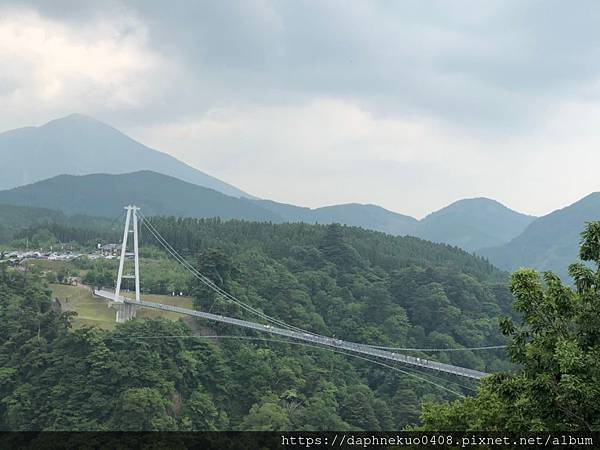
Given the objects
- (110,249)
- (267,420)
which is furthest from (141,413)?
(110,249)

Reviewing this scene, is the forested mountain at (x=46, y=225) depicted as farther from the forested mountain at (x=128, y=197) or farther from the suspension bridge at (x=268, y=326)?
the forested mountain at (x=128, y=197)

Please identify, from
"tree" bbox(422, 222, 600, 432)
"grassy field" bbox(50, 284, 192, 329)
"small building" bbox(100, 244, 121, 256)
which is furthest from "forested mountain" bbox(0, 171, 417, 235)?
"tree" bbox(422, 222, 600, 432)

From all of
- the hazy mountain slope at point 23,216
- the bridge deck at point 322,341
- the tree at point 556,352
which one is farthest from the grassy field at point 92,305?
the hazy mountain slope at point 23,216

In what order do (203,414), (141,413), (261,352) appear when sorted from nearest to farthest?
(141,413) < (203,414) < (261,352)

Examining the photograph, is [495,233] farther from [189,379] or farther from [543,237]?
[189,379]

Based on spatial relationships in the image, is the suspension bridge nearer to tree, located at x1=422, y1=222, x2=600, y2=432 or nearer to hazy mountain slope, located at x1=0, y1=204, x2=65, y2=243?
tree, located at x1=422, y1=222, x2=600, y2=432

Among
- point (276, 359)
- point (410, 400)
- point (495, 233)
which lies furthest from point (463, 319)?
point (495, 233)

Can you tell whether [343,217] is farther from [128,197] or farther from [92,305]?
[92,305]
